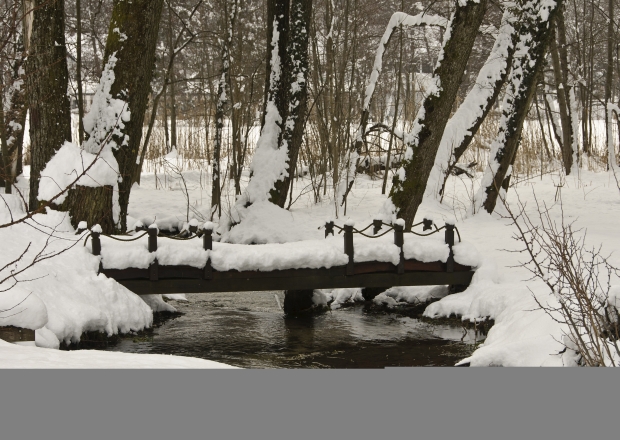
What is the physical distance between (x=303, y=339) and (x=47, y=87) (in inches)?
191

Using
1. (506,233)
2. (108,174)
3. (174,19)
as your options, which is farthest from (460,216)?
(174,19)

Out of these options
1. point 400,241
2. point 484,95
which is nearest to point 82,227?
point 400,241

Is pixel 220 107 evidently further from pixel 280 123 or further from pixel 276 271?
pixel 276 271

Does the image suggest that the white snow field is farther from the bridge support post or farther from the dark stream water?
the dark stream water

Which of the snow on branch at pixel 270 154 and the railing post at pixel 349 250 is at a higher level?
the snow on branch at pixel 270 154

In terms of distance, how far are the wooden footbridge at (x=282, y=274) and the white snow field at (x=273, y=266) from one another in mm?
112

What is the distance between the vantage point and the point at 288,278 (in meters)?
8.93

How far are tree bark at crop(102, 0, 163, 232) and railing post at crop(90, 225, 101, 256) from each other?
1.62 meters

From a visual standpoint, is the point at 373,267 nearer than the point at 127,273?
No

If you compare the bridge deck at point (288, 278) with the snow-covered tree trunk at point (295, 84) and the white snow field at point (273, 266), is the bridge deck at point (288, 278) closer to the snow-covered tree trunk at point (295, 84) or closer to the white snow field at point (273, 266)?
the white snow field at point (273, 266)

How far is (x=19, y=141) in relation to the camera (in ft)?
48.1

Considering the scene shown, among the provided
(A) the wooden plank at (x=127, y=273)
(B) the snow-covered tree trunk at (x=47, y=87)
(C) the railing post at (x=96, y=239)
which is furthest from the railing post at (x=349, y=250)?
(B) the snow-covered tree trunk at (x=47, y=87)

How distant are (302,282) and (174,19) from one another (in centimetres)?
1591

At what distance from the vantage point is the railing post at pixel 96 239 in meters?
8.24
